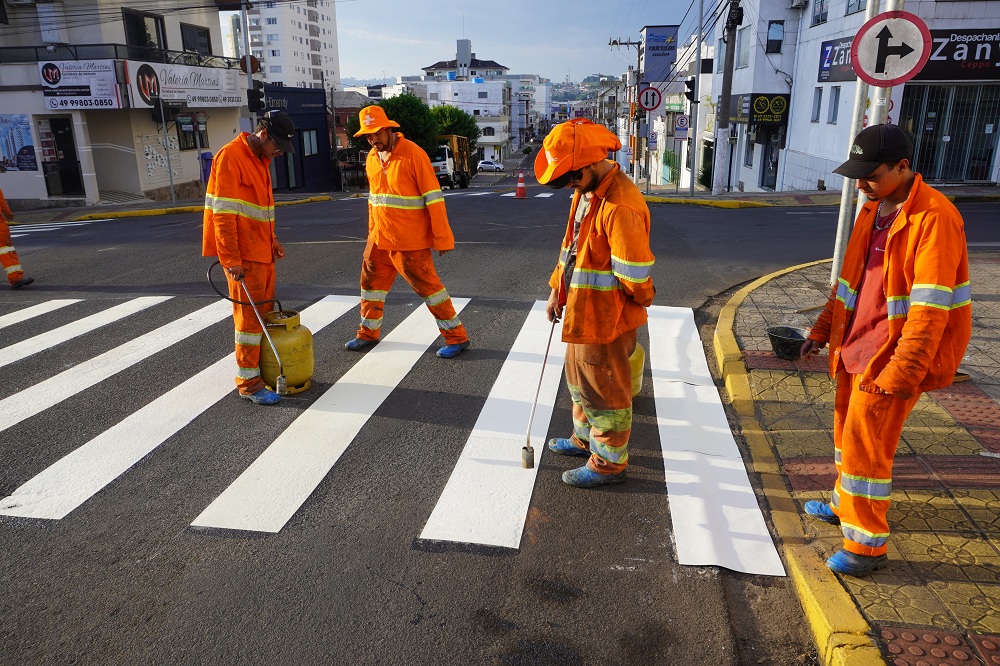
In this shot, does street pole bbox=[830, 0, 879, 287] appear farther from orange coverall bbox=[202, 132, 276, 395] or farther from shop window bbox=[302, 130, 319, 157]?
shop window bbox=[302, 130, 319, 157]

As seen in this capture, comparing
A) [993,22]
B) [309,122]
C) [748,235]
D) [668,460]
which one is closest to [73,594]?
[668,460]

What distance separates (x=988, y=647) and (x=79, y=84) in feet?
93.0

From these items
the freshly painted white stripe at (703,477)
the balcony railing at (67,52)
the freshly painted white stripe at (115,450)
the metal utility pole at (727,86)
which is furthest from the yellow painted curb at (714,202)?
the balcony railing at (67,52)

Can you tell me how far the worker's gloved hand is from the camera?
562cm

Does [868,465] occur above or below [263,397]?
above

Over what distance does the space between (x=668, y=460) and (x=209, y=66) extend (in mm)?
30215

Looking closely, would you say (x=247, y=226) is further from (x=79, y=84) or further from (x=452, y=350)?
(x=79, y=84)

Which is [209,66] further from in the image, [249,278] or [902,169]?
[902,169]

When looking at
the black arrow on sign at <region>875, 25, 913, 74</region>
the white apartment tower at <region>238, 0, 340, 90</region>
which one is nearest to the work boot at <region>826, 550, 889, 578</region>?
the black arrow on sign at <region>875, 25, 913, 74</region>

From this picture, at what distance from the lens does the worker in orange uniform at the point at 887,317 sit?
10.4 ft

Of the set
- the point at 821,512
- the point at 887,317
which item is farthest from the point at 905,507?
the point at 887,317

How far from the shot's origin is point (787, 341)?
6.19m

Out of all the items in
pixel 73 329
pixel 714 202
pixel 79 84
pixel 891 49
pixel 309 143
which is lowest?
pixel 714 202

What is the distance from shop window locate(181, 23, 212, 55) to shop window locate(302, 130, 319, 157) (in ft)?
22.3
